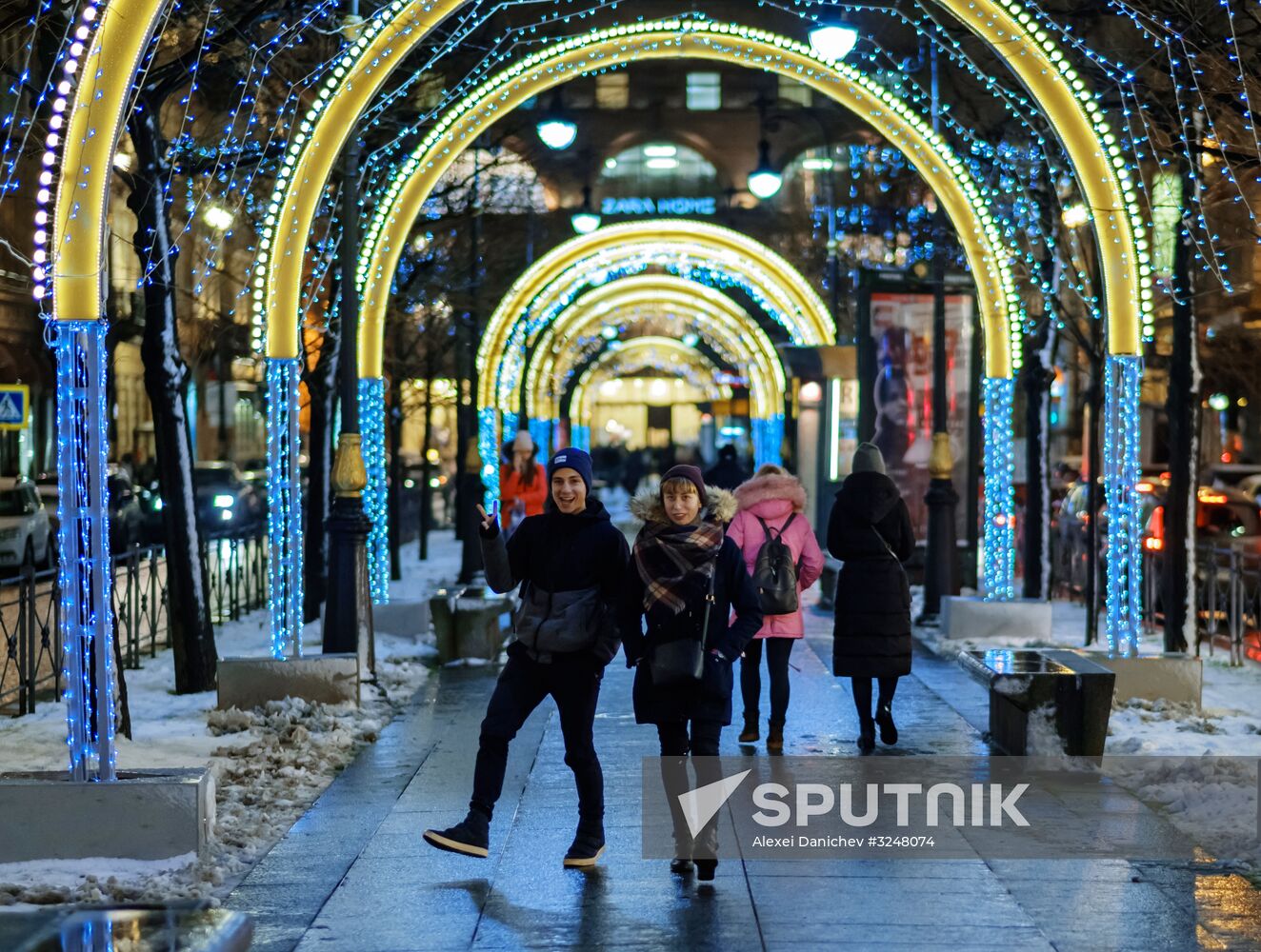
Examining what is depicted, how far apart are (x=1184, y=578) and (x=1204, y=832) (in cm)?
657

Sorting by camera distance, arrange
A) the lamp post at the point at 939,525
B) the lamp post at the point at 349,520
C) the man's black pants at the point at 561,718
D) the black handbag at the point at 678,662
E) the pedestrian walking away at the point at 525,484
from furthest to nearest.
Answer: the pedestrian walking away at the point at 525,484, the lamp post at the point at 939,525, the lamp post at the point at 349,520, the man's black pants at the point at 561,718, the black handbag at the point at 678,662

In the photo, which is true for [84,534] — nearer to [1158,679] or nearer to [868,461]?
[868,461]

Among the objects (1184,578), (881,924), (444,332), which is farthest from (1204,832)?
(444,332)

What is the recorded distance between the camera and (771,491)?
10.6m

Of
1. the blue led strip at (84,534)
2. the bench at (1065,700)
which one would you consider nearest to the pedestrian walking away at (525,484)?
the bench at (1065,700)

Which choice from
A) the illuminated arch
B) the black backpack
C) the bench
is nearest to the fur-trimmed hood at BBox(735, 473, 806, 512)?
the black backpack

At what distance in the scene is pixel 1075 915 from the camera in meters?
6.90

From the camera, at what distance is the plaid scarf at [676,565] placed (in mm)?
7586

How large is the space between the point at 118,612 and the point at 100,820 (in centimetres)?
842

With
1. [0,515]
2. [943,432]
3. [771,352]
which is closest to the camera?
[943,432]

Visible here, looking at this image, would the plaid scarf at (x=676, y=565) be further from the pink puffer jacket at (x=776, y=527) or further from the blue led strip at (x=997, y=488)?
the blue led strip at (x=997, y=488)

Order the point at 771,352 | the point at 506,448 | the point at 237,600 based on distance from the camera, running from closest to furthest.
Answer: the point at 237,600 → the point at 506,448 → the point at 771,352

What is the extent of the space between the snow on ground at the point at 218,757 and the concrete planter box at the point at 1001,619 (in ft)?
15.7

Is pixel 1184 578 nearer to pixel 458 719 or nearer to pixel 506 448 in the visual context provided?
pixel 458 719
